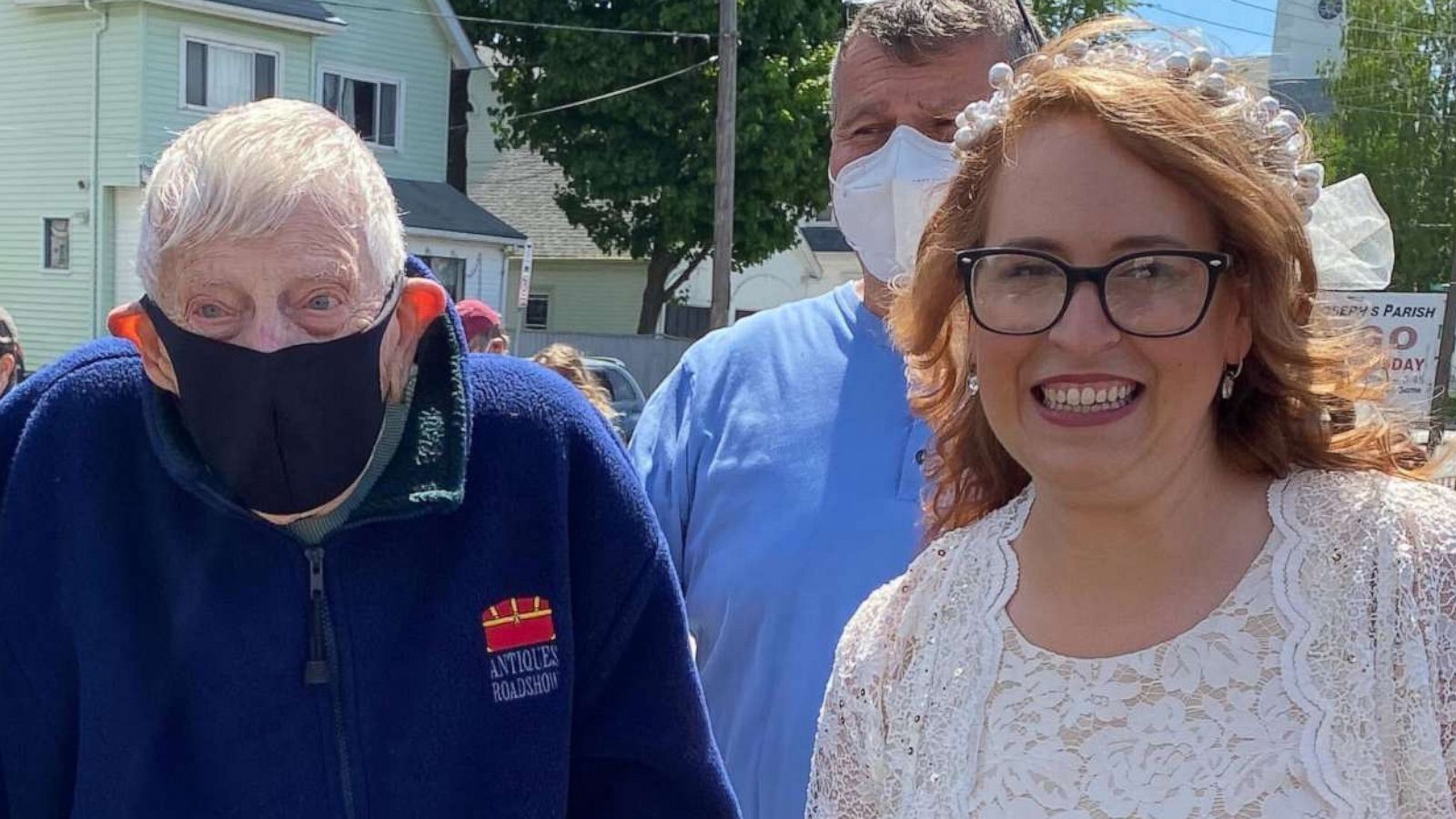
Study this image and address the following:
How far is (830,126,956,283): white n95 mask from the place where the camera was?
2559mm

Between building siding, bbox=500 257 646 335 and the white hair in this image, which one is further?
building siding, bbox=500 257 646 335

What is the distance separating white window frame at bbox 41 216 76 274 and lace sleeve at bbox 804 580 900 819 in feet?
72.3

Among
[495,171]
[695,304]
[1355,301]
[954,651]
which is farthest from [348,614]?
[495,171]

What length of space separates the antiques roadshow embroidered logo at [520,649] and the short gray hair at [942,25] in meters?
1.21

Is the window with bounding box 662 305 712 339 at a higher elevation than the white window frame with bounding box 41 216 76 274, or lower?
lower

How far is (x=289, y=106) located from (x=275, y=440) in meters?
0.43

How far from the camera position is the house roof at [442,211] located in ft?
78.6

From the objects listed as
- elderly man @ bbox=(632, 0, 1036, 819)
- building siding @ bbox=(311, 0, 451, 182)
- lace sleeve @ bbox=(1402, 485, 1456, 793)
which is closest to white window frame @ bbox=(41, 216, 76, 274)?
building siding @ bbox=(311, 0, 451, 182)

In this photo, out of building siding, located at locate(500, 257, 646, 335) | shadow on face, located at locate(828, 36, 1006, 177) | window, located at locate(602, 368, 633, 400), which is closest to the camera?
shadow on face, located at locate(828, 36, 1006, 177)

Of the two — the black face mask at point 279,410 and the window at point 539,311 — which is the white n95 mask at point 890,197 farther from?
the window at point 539,311

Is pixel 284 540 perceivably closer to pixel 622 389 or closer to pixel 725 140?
pixel 622 389

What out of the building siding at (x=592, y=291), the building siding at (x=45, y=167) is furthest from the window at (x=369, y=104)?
the building siding at (x=592, y=291)

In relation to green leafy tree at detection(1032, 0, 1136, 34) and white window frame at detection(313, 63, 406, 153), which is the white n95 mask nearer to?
white window frame at detection(313, 63, 406, 153)

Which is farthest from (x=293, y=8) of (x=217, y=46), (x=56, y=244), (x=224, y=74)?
(x=56, y=244)
